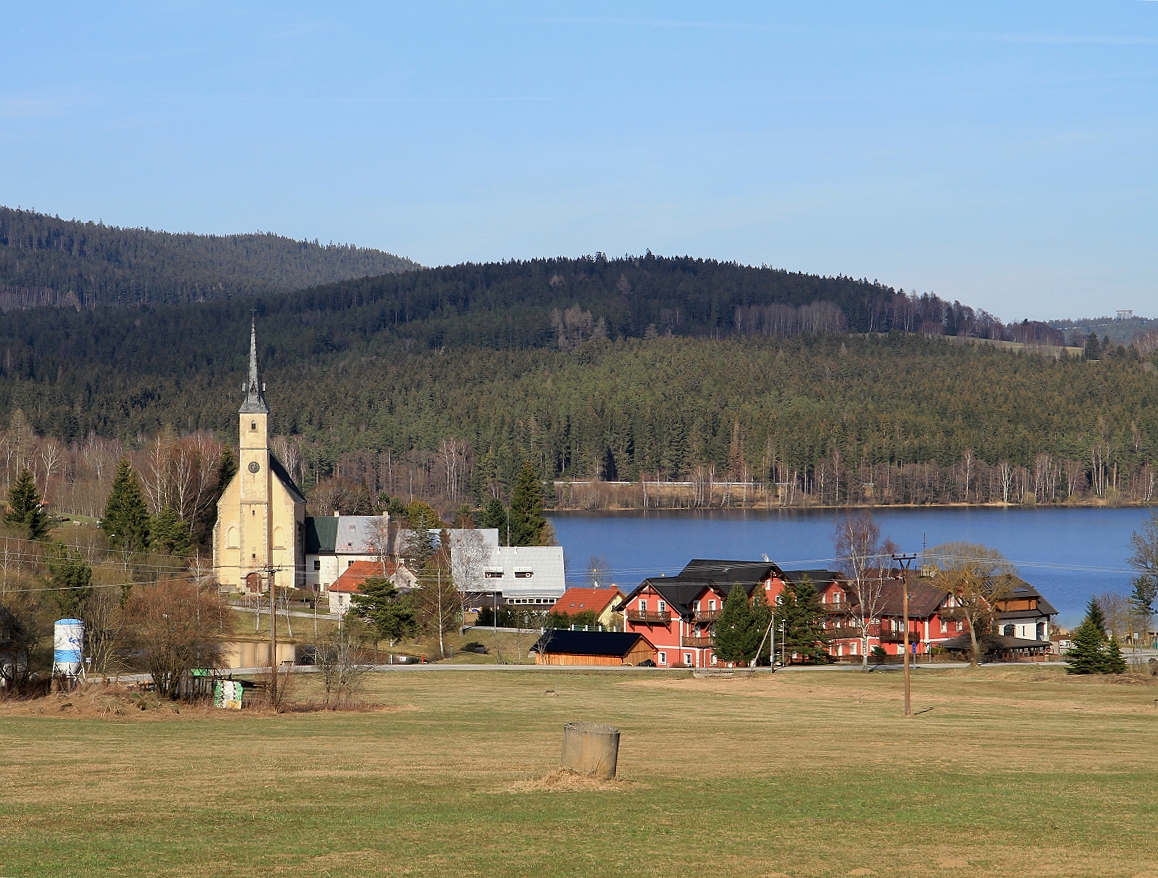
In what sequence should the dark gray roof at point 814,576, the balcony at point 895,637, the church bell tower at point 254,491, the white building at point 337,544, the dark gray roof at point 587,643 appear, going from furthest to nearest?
the white building at point 337,544 < the church bell tower at point 254,491 < the dark gray roof at point 814,576 < the balcony at point 895,637 < the dark gray roof at point 587,643

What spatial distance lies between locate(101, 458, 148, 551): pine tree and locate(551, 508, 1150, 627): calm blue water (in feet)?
111

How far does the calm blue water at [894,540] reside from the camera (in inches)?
4097

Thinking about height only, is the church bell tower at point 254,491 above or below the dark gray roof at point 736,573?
above

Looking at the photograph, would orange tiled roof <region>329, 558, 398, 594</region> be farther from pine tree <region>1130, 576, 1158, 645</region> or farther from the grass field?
the grass field

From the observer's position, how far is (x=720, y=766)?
76.1ft

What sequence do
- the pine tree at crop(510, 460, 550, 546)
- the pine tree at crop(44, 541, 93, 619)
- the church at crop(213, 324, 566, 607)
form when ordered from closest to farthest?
the pine tree at crop(44, 541, 93, 619) → the church at crop(213, 324, 566, 607) → the pine tree at crop(510, 460, 550, 546)

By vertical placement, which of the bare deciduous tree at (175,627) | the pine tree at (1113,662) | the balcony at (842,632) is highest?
the bare deciduous tree at (175,627)

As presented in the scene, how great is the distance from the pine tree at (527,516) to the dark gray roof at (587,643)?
104 feet

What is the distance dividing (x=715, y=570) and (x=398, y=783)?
5471 cm

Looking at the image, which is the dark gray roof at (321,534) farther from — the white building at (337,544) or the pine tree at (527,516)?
the pine tree at (527,516)

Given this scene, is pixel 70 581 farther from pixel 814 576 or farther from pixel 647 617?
pixel 814 576

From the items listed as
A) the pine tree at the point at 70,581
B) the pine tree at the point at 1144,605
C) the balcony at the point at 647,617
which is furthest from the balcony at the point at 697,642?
the pine tree at the point at 70,581

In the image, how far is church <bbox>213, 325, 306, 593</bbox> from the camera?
90438 millimetres

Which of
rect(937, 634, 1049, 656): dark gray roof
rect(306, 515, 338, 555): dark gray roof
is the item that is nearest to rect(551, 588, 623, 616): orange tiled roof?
rect(937, 634, 1049, 656): dark gray roof
